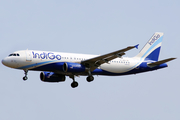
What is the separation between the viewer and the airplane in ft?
158

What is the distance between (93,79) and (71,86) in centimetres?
551

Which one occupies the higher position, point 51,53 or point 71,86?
point 51,53

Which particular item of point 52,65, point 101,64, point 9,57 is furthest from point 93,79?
point 9,57

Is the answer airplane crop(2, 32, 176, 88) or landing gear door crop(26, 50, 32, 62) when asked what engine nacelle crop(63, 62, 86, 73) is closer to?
airplane crop(2, 32, 176, 88)

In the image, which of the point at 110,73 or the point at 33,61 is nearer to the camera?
the point at 33,61

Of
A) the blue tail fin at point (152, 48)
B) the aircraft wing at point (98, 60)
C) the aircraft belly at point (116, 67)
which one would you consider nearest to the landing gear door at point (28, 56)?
the aircraft wing at point (98, 60)

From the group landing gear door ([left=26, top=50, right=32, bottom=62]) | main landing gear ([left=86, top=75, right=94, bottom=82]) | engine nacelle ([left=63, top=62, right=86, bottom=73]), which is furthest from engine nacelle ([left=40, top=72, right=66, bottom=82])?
landing gear door ([left=26, top=50, right=32, bottom=62])

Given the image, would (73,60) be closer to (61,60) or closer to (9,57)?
(61,60)

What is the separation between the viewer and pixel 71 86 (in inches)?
2194

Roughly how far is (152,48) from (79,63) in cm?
1481

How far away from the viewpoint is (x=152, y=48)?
5966cm

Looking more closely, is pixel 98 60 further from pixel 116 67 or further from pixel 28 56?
pixel 28 56

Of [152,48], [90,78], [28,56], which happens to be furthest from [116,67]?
[28,56]

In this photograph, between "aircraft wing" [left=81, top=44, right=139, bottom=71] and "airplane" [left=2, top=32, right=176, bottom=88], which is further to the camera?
"airplane" [left=2, top=32, right=176, bottom=88]
